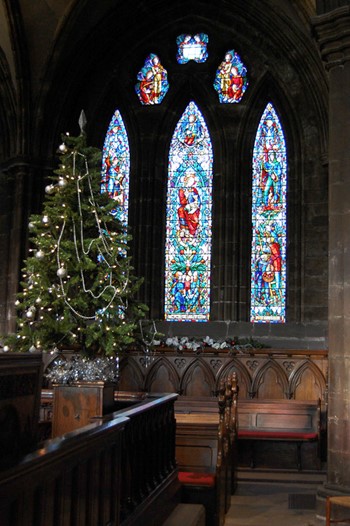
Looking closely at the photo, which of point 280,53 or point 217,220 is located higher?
point 280,53

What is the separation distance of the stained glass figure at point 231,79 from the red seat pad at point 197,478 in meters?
9.70

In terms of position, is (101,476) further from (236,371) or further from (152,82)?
(152,82)

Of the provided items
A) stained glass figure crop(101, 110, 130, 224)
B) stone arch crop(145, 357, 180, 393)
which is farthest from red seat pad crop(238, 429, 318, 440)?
stained glass figure crop(101, 110, 130, 224)

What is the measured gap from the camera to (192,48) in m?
15.5

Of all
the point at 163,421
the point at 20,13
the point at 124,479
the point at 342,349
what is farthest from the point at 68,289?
the point at 20,13

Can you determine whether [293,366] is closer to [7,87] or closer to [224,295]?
[224,295]

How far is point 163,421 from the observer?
6016 mm

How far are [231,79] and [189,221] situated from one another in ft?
10.2

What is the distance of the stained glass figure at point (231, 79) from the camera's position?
49.2 feet

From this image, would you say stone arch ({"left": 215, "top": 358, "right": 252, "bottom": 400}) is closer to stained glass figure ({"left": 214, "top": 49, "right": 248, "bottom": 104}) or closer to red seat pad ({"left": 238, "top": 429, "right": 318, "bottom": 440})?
red seat pad ({"left": 238, "top": 429, "right": 318, "bottom": 440})

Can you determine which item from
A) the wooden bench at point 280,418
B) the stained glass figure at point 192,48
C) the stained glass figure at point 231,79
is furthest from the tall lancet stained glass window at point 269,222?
the wooden bench at point 280,418

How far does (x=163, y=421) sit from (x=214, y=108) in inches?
396

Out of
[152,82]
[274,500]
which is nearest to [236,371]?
[274,500]

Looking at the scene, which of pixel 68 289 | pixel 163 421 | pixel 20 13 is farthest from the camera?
pixel 20 13
